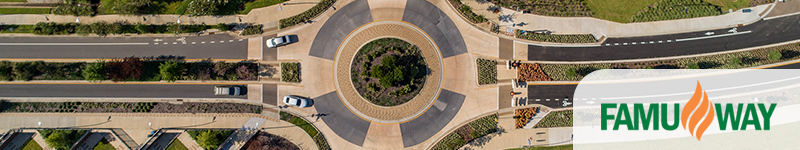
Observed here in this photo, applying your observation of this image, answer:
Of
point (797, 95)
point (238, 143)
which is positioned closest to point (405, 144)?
point (238, 143)

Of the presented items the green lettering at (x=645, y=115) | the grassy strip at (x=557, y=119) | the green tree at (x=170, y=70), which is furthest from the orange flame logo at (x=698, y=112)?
the green tree at (x=170, y=70)

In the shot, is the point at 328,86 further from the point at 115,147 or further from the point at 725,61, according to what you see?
the point at 725,61

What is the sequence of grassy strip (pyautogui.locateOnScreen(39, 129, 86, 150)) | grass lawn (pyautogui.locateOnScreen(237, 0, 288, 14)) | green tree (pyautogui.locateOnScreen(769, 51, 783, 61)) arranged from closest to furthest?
grassy strip (pyautogui.locateOnScreen(39, 129, 86, 150))
green tree (pyautogui.locateOnScreen(769, 51, 783, 61))
grass lawn (pyautogui.locateOnScreen(237, 0, 288, 14))

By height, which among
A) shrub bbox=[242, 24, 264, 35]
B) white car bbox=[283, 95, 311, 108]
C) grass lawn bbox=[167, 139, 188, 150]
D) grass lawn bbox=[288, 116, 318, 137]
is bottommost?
grass lawn bbox=[167, 139, 188, 150]

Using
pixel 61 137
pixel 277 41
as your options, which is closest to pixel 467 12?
pixel 277 41

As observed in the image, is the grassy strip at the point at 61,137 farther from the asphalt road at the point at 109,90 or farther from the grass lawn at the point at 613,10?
the grass lawn at the point at 613,10

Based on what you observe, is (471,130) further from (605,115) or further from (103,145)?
(103,145)

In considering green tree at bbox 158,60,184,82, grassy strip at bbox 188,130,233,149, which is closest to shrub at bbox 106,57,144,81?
green tree at bbox 158,60,184,82

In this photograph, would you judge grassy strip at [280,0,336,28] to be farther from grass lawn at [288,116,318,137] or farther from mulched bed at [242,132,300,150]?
mulched bed at [242,132,300,150]
